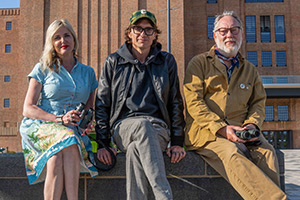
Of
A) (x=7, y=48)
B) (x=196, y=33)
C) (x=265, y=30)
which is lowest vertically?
(x=196, y=33)

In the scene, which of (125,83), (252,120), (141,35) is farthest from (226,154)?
(141,35)

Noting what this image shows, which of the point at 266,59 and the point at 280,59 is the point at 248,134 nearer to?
the point at 266,59

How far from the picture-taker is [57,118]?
10.6 feet

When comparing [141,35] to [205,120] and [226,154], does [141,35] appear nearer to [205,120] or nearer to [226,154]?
[205,120]

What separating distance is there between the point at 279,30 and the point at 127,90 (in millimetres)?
37204

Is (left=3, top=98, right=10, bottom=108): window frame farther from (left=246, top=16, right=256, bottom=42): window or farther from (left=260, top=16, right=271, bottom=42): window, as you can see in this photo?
(left=260, top=16, right=271, bottom=42): window

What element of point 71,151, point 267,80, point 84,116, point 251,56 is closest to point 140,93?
point 84,116

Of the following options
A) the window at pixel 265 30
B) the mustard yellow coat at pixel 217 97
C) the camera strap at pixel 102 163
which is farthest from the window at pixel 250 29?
the camera strap at pixel 102 163

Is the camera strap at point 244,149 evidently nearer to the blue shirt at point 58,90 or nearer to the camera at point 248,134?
the camera at point 248,134

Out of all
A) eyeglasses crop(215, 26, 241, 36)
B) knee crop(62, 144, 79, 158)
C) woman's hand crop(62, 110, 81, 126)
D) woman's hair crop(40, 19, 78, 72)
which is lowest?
knee crop(62, 144, 79, 158)

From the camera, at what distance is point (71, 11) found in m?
35.1

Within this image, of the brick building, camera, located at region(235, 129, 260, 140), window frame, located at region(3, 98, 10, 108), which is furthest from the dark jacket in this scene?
window frame, located at region(3, 98, 10, 108)

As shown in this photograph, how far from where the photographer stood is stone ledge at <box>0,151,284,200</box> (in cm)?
360

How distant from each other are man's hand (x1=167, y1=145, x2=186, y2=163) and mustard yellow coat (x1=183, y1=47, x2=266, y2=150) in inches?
9.9
